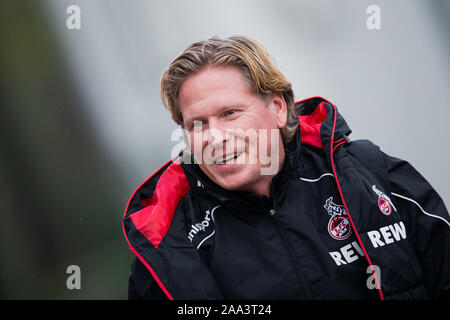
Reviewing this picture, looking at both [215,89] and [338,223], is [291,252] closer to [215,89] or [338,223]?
[338,223]

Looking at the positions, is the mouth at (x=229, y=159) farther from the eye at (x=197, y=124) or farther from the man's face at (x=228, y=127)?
the eye at (x=197, y=124)

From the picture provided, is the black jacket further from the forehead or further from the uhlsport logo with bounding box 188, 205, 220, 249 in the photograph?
the forehead

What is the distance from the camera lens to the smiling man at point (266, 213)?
39.1 inches

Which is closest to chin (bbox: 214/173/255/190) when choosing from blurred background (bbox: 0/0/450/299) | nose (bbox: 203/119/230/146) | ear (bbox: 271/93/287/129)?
nose (bbox: 203/119/230/146)

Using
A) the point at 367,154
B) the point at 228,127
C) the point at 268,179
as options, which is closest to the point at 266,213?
the point at 268,179

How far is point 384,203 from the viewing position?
1.05 m

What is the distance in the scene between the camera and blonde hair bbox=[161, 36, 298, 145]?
1080 mm

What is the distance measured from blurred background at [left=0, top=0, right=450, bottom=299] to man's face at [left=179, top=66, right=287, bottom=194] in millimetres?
554

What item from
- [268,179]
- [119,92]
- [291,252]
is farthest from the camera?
[119,92]

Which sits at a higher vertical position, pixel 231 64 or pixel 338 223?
pixel 231 64

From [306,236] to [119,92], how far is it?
1.00m
